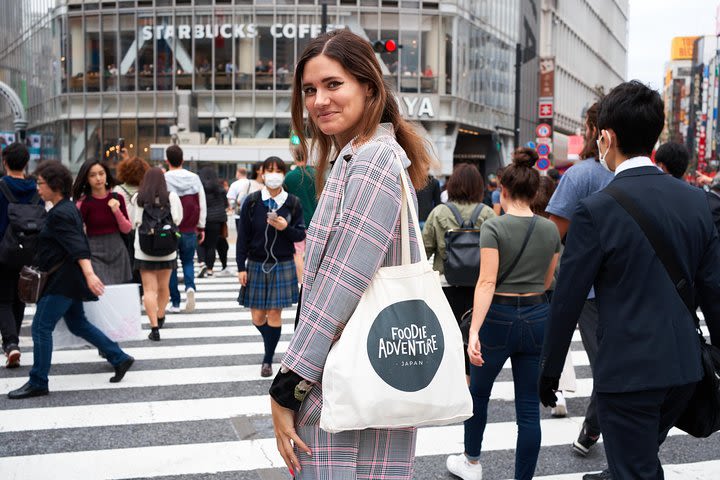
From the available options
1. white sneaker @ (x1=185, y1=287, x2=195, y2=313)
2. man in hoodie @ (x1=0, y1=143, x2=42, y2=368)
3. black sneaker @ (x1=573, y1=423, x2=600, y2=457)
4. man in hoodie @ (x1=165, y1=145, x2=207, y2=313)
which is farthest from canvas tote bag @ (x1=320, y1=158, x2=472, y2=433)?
white sneaker @ (x1=185, y1=287, x2=195, y2=313)

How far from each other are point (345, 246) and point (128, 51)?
41909 mm

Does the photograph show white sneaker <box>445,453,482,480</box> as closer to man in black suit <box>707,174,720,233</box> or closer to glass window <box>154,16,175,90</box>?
man in black suit <box>707,174,720,233</box>

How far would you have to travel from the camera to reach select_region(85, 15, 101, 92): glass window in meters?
41.3

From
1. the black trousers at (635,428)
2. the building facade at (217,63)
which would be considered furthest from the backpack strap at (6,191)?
the building facade at (217,63)

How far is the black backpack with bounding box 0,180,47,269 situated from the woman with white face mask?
201cm

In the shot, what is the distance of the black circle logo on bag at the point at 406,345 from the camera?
6.75 ft

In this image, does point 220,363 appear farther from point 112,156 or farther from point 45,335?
point 112,156

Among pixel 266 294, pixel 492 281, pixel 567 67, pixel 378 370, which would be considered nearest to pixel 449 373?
pixel 378 370

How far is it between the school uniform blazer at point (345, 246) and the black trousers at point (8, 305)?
608 cm

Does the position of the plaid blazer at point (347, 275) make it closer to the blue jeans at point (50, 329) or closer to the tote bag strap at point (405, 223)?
the tote bag strap at point (405, 223)

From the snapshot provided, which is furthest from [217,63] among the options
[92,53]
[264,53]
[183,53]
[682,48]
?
[682,48]

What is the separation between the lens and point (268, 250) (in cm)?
682

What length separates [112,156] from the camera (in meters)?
41.1

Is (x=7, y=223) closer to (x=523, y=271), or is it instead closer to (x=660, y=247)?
(x=523, y=271)
